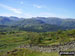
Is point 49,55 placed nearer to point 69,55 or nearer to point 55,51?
point 55,51

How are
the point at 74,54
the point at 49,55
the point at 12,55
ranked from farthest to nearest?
the point at 12,55
the point at 49,55
the point at 74,54

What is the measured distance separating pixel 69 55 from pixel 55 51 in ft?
40.8

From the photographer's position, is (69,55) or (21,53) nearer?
(69,55)

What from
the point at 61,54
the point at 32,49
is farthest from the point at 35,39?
the point at 61,54

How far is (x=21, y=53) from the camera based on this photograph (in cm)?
5281

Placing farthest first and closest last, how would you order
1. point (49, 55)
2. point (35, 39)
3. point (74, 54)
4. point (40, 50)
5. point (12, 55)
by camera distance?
point (35, 39) < point (40, 50) < point (12, 55) < point (49, 55) < point (74, 54)

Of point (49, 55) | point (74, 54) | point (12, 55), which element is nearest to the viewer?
point (74, 54)

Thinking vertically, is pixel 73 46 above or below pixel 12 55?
above

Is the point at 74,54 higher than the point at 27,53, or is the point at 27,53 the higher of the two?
the point at 74,54

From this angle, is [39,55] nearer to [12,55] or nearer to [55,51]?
[55,51]

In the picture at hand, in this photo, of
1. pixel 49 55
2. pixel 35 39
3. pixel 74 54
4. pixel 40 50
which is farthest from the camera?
pixel 35 39

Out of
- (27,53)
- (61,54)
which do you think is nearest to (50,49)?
(27,53)

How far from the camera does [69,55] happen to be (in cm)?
3984

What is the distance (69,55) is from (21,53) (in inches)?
837
